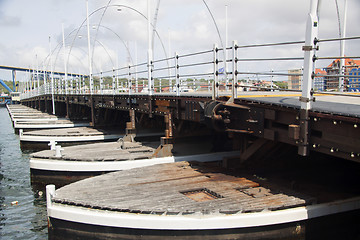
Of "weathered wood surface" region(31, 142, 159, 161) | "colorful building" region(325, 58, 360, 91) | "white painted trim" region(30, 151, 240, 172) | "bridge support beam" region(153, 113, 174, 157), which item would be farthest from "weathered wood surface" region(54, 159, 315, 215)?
"colorful building" region(325, 58, 360, 91)

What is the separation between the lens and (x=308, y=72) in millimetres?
6992

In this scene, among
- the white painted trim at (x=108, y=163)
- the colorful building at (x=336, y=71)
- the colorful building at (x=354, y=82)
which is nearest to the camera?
the colorful building at (x=354, y=82)

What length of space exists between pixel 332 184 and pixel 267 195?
9.12ft

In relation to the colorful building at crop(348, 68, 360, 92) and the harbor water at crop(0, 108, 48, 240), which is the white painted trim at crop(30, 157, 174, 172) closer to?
the harbor water at crop(0, 108, 48, 240)

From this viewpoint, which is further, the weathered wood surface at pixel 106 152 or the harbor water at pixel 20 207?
the weathered wood surface at pixel 106 152

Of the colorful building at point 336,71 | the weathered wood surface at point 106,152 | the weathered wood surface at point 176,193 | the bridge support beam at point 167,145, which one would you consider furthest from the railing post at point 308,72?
the weathered wood surface at point 106,152

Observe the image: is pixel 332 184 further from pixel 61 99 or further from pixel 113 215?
pixel 61 99

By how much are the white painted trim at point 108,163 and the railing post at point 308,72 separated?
739 cm

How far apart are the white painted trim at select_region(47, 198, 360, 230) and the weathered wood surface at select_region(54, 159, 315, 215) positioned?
146 mm

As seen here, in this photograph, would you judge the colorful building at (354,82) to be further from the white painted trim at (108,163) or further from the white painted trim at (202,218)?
the white painted trim at (108,163)

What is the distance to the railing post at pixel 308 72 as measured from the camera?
22.6 ft

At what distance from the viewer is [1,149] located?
2839 cm

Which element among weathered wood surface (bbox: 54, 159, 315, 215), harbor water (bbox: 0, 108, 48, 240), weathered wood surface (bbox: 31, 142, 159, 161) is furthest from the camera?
weathered wood surface (bbox: 31, 142, 159, 161)

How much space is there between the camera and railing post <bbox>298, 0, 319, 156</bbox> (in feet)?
22.6
